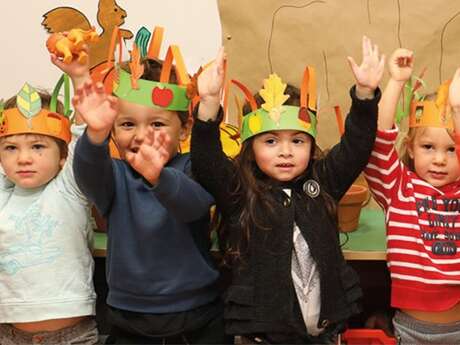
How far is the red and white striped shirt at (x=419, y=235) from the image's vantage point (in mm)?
1739

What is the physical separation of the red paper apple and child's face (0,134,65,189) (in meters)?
0.33

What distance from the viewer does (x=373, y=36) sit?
90.2 inches

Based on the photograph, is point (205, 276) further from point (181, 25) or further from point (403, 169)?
point (181, 25)

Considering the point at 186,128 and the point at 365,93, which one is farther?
the point at 186,128

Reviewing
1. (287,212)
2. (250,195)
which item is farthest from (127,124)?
(287,212)

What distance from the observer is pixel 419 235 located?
1.75 m

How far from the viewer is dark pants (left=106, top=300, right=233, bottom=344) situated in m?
1.70

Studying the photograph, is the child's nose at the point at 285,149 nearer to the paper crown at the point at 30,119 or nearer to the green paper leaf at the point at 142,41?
the green paper leaf at the point at 142,41

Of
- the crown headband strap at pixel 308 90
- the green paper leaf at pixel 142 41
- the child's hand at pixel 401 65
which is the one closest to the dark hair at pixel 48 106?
the green paper leaf at pixel 142 41

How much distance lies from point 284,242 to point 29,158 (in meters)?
0.71

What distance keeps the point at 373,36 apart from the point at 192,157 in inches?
38.9

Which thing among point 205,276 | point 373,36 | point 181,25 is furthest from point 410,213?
point 181,25

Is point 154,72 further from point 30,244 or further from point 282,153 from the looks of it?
point 30,244

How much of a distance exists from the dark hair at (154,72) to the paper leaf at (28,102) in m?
0.25
